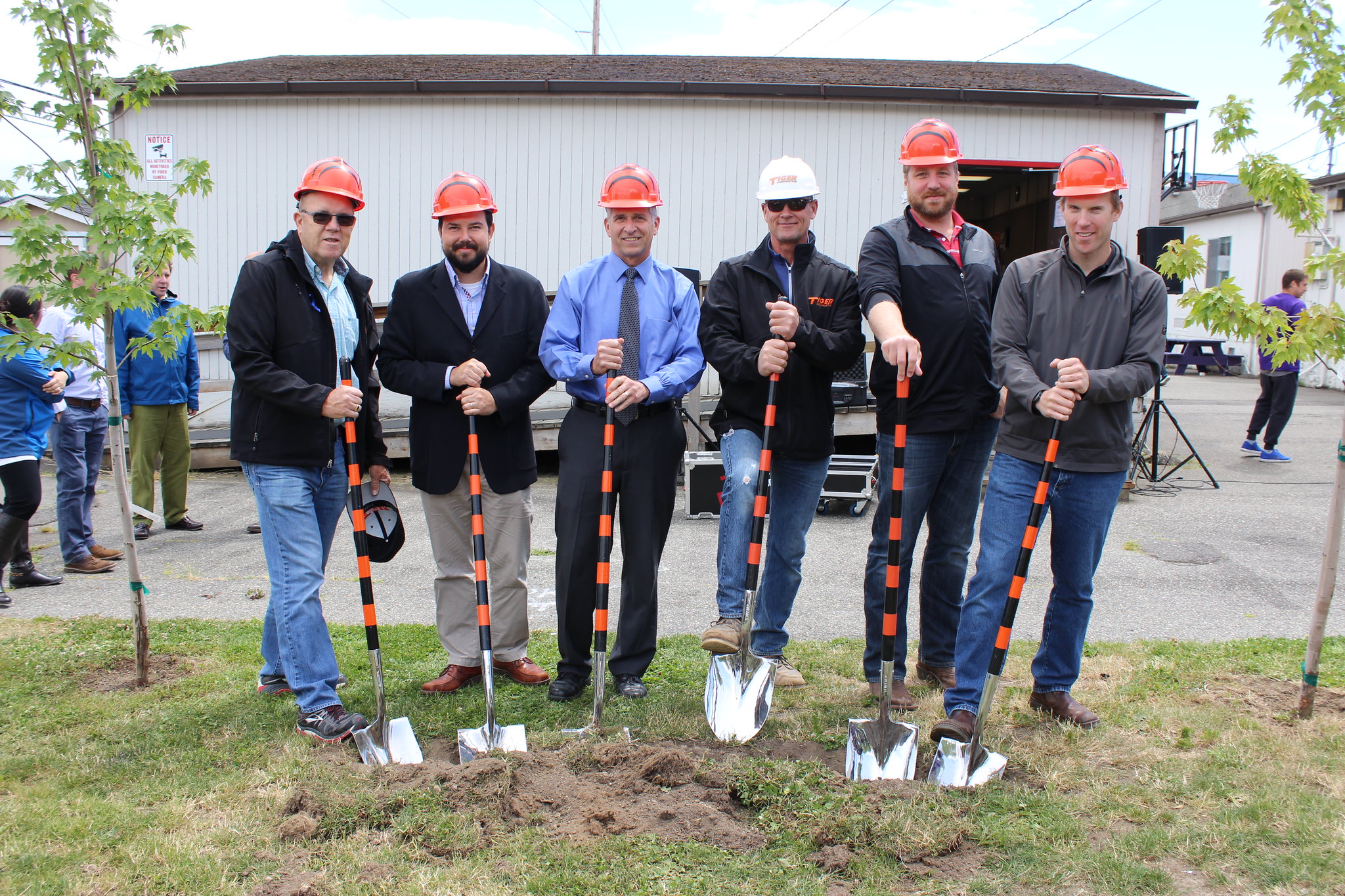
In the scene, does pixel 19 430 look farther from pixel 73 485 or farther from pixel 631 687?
pixel 631 687

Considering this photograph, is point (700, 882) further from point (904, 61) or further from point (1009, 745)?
point (904, 61)

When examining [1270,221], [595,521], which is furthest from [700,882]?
[1270,221]

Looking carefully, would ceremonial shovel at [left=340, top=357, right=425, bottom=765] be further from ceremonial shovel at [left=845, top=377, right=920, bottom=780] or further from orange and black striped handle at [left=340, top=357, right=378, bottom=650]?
ceremonial shovel at [left=845, top=377, right=920, bottom=780]

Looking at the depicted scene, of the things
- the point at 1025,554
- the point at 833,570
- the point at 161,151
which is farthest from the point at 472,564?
the point at 161,151

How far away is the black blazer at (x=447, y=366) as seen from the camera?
4.39 m

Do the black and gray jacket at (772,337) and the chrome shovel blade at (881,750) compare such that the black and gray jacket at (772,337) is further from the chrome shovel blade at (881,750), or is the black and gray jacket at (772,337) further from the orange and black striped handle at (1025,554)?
the chrome shovel blade at (881,750)

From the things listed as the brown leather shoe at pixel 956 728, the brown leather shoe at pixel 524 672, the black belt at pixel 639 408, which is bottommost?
the brown leather shoe at pixel 524 672

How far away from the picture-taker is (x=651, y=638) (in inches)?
177

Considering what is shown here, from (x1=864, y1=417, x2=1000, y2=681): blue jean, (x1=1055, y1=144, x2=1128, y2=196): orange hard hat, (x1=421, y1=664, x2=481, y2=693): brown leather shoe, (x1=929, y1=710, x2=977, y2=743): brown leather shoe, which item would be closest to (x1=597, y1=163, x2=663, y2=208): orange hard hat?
(x1=864, y1=417, x2=1000, y2=681): blue jean

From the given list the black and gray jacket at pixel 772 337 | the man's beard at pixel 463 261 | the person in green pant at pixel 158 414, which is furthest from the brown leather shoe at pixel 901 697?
the person in green pant at pixel 158 414

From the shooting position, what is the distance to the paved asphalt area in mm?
5953

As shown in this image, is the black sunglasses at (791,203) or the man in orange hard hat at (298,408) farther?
the black sunglasses at (791,203)

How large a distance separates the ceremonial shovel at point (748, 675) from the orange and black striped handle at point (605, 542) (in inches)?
20.1

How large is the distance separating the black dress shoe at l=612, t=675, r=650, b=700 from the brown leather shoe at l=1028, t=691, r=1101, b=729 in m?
1.70
